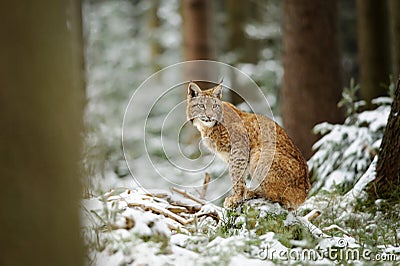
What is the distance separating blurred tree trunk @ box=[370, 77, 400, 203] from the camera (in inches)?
204

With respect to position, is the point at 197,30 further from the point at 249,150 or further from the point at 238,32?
the point at 249,150

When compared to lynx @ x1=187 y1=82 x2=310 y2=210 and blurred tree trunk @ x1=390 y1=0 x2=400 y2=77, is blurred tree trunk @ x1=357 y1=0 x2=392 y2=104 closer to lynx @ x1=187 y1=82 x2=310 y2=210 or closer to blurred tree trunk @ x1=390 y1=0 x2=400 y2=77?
blurred tree trunk @ x1=390 y1=0 x2=400 y2=77

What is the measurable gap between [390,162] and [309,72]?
289 centimetres

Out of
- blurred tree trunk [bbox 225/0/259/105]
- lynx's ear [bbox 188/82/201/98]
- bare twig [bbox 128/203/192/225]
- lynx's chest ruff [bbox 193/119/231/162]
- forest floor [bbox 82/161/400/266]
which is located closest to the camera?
forest floor [bbox 82/161/400/266]

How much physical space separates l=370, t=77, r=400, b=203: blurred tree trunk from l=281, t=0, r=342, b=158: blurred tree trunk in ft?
8.29

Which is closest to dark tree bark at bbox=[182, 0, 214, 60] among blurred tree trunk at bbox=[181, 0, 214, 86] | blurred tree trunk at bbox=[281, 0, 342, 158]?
blurred tree trunk at bbox=[181, 0, 214, 86]

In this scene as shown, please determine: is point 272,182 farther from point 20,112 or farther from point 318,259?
point 20,112

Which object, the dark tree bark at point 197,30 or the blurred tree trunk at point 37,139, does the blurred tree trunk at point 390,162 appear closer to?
the blurred tree trunk at point 37,139

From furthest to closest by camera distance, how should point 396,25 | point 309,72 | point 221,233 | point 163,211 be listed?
point 309,72, point 396,25, point 163,211, point 221,233

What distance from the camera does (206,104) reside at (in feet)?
15.9

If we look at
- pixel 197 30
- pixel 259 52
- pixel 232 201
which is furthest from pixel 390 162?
pixel 259 52

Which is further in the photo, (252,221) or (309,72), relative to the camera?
(309,72)

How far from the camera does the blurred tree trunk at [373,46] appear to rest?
8.54 metres

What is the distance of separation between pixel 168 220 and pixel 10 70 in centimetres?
213
